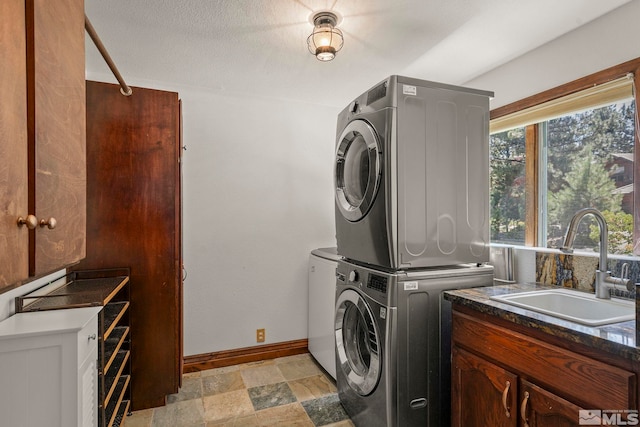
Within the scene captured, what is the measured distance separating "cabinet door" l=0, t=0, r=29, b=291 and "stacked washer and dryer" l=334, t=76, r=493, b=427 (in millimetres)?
1396

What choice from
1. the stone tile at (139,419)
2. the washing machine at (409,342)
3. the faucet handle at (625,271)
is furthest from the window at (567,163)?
the stone tile at (139,419)

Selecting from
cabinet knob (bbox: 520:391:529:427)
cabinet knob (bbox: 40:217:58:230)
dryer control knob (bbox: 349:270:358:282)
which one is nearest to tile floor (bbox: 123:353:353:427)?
dryer control knob (bbox: 349:270:358:282)

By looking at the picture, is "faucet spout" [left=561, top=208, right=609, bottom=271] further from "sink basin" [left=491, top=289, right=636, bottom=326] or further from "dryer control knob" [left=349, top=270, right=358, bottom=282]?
"dryer control knob" [left=349, top=270, right=358, bottom=282]

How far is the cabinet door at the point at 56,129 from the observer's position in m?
0.77

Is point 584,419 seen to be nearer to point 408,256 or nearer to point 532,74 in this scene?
point 408,256

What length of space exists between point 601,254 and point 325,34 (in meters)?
1.71

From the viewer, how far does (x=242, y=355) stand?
296cm

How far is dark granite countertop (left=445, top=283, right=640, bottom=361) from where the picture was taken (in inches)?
39.5

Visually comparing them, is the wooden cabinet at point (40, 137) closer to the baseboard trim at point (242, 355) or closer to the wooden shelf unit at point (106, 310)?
the wooden shelf unit at point (106, 310)

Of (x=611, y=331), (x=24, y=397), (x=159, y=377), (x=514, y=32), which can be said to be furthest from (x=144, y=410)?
(x=514, y=32)

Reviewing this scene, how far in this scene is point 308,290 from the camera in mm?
3168

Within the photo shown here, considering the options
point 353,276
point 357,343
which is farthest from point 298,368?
point 353,276

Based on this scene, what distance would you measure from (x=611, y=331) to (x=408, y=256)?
83 cm

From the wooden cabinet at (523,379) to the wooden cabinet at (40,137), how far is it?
1540 millimetres
